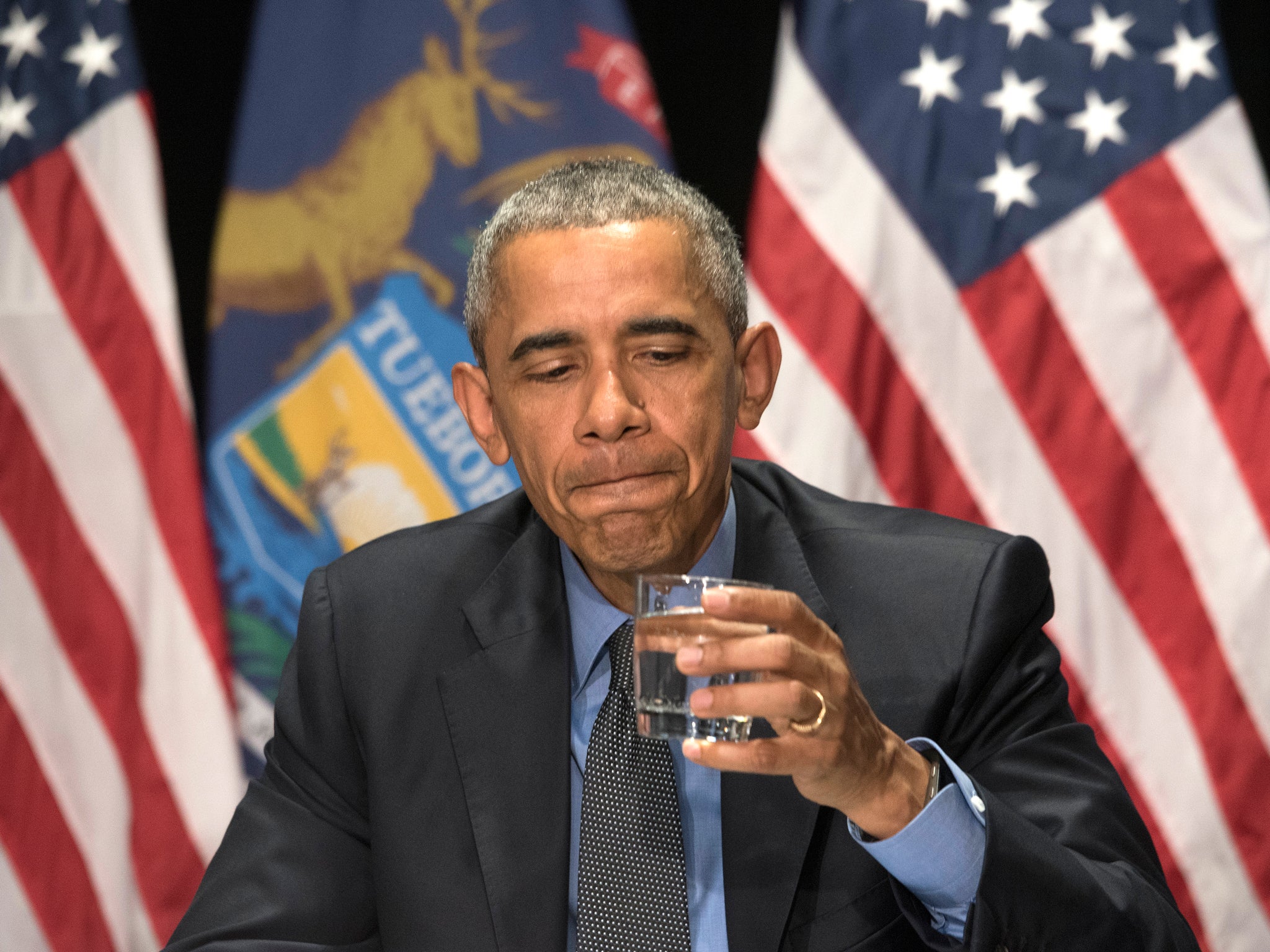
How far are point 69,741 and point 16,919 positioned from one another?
1.72 feet

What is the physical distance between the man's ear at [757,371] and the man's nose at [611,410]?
302mm

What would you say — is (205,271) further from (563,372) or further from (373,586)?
(563,372)

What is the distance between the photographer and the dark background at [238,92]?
3.71m

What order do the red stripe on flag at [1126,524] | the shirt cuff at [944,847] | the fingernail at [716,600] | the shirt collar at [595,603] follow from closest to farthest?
the fingernail at [716,600] → the shirt cuff at [944,847] → the shirt collar at [595,603] → the red stripe on flag at [1126,524]

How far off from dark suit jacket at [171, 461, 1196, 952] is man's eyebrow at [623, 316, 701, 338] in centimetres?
41

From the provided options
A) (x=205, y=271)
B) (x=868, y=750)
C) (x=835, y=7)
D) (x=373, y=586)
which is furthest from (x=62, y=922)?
(x=835, y=7)

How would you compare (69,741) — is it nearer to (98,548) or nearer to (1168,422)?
(98,548)

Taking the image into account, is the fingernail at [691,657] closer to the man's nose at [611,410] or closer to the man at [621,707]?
the man at [621,707]

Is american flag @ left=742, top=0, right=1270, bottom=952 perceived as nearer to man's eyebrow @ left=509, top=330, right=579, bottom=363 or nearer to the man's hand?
man's eyebrow @ left=509, top=330, right=579, bottom=363

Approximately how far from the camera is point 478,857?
6.24 ft

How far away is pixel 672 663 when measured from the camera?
1.45 m

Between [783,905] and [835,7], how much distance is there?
8.82 feet

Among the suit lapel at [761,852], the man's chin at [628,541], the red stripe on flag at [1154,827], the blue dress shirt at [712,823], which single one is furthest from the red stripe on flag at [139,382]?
the red stripe on flag at [1154,827]

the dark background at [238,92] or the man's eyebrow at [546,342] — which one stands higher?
the dark background at [238,92]
